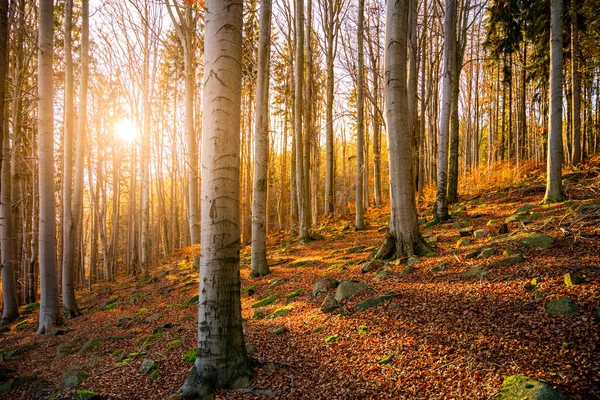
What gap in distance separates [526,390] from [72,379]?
4642mm

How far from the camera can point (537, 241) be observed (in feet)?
14.6

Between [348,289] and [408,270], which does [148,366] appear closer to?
[348,289]

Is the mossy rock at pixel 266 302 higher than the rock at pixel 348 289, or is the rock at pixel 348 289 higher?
the rock at pixel 348 289

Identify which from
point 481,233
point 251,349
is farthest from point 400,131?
point 251,349

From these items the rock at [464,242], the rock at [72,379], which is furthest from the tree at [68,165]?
the rock at [464,242]

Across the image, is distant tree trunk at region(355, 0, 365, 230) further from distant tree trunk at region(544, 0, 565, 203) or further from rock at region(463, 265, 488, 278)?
rock at region(463, 265, 488, 278)

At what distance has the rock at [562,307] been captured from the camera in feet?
8.80

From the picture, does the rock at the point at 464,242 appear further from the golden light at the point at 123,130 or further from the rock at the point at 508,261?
the golden light at the point at 123,130

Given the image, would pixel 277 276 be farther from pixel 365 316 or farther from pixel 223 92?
pixel 223 92

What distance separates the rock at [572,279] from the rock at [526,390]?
5.21 ft

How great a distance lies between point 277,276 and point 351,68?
11101 mm

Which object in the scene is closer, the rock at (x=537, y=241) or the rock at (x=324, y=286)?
the rock at (x=537, y=241)

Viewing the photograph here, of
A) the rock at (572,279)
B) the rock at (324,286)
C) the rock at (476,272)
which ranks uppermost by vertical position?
the rock at (572,279)

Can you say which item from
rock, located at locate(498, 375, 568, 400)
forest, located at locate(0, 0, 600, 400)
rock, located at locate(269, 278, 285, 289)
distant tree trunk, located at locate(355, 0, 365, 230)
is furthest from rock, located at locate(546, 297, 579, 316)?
distant tree trunk, located at locate(355, 0, 365, 230)
